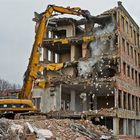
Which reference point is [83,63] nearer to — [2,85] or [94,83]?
[94,83]

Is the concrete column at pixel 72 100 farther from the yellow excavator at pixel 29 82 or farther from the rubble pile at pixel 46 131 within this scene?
the rubble pile at pixel 46 131

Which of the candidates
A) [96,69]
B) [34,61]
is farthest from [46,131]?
[96,69]

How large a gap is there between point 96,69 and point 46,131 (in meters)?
22.9

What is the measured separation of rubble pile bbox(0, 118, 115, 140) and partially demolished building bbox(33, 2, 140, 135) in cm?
1682

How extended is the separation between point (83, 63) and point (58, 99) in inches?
183

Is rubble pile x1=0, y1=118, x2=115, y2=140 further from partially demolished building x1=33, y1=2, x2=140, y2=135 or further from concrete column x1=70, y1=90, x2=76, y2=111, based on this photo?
concrete column x1=70, y1=90, x2=76, y2=111

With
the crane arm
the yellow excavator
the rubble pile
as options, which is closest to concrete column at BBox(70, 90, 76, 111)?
the yellow excavator

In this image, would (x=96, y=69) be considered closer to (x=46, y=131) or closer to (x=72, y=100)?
(x=72, y=100)

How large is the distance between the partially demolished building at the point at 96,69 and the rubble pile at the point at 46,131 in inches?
662

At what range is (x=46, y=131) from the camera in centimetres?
1483

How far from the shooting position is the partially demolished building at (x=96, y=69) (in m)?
35.8

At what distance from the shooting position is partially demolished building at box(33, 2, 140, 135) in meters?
35.8

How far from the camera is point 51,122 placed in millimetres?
16656

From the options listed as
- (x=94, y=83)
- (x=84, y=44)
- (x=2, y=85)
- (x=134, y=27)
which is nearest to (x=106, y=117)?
(x=94, y=83)
